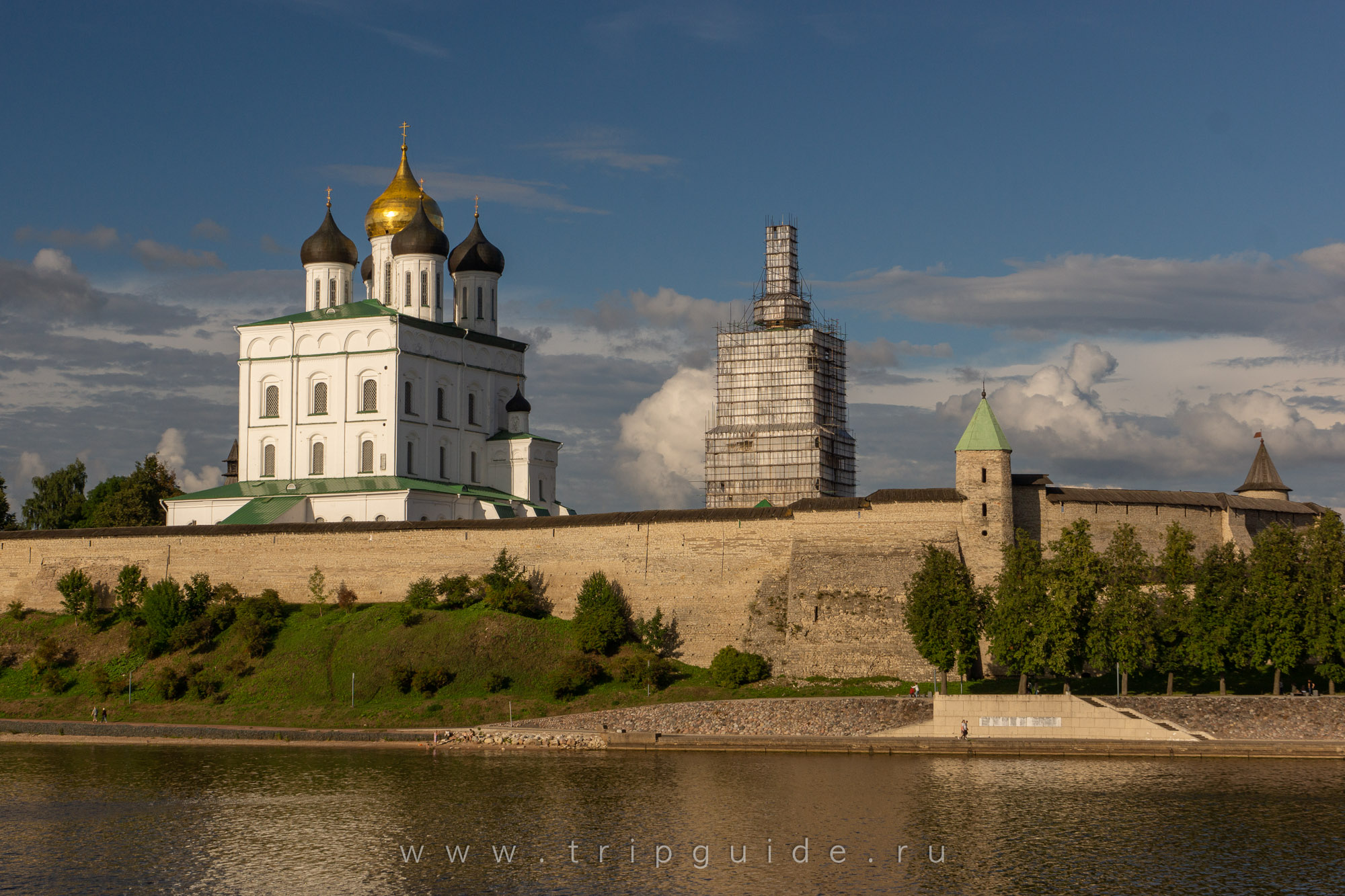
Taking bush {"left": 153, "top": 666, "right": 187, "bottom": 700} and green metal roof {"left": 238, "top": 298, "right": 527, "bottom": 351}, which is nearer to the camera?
bush {"left": 153, "top": 666, "right": 187, "bottom": 700}

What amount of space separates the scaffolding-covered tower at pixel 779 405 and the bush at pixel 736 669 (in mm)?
32370

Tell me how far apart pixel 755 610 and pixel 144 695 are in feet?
51.8

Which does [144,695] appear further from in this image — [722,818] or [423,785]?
[722,818]

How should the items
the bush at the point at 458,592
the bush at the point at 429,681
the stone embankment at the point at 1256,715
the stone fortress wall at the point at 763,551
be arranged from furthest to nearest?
the bush at the point at 458,592, the bush at the point at 429,681, the stone fortress wall at the point at 763,551, the stone embankment at the point at 1256,715

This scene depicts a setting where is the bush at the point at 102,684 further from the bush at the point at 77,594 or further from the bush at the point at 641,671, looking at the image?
the bush at the point at 641,671

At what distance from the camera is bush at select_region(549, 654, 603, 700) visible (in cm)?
3431

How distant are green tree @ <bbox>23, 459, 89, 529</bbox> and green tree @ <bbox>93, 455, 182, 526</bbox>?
431 centimetres

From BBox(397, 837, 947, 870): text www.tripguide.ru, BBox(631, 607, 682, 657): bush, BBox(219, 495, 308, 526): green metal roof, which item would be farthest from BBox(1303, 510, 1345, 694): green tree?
BBox(219, 495, 308, 526): green metal roof

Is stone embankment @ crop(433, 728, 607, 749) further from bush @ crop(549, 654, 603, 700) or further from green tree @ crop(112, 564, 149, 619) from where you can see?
green tree @ crop(112, 564, 149, 619)

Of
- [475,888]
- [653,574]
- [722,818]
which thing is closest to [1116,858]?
[722,818]

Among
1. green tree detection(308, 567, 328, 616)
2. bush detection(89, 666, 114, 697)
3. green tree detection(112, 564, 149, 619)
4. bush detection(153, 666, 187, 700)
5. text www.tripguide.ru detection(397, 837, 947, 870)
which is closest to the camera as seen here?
text www.tripguide.ru detection(397, 837, 947, 870)

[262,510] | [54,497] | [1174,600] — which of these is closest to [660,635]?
[1174,600]

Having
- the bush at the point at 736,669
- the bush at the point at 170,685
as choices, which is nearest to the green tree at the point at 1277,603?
the bush at the point at 736,669

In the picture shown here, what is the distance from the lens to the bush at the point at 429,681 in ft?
115
